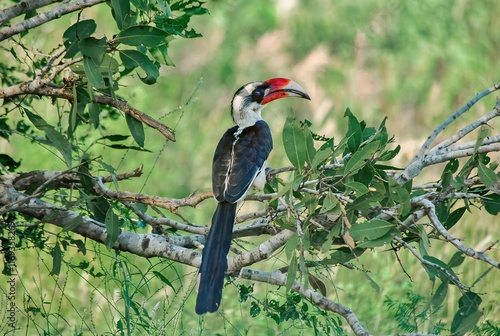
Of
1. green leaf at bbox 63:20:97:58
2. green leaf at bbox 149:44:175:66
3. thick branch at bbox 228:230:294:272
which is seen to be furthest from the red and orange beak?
green leaf at bbox 63:20:97:58

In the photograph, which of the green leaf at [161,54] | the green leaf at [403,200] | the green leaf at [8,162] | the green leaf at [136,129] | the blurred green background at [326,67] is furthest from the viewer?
the blurred green background at [326,67]

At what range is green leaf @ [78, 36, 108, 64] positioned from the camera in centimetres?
281

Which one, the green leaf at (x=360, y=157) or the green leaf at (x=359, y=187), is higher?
the green leaf at (x=360, y=157)

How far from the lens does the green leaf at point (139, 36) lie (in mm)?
2836

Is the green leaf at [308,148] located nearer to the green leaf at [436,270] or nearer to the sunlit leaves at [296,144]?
the sunlit leaves at [296,144]

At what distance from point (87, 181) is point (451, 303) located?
2.09m

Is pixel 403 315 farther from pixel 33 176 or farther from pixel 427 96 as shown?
pixel 427 96

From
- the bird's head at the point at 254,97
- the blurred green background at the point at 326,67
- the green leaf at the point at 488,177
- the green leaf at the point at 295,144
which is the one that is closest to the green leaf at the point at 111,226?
the green leaf at the point at 295,144

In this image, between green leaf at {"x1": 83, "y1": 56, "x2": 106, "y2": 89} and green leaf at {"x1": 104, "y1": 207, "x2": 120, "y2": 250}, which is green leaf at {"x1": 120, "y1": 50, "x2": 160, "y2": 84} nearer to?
green leaf at {"x1": 83, "y1": 56, "x2": 106, "y2": 89}

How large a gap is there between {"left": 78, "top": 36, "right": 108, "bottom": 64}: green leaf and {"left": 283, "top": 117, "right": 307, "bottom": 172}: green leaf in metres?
0.59

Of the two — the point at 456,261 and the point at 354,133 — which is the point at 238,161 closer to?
the point at 354,133

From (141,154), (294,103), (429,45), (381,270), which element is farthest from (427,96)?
(381,270)

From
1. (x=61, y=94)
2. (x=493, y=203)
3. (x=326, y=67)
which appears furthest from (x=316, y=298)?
(x=326, y=67)

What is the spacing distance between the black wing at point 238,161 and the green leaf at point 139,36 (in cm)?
62
